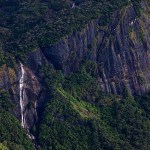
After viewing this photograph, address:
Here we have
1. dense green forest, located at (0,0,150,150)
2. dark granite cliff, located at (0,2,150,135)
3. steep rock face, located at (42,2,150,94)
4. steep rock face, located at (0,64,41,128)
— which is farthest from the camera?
steep rock face, located at (42,2,150,94)

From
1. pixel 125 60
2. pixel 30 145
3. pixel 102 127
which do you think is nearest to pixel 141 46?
pixel 125 60

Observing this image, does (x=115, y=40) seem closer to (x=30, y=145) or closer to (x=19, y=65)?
(x=19, y=65)

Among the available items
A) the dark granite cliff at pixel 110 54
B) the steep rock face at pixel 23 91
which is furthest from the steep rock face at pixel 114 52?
the steep rock face at pixel 23 91

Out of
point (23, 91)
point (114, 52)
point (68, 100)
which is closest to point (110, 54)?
point (114, 52)

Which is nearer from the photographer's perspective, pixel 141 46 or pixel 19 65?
pixel 19 65

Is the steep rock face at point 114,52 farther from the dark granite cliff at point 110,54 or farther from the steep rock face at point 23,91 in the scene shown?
the steep rock face at point 23,91

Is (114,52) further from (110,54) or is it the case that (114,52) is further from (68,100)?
(68,100)

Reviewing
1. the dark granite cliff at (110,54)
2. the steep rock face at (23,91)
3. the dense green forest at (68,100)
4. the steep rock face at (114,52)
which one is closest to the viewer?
the dense green forest at (68,100)

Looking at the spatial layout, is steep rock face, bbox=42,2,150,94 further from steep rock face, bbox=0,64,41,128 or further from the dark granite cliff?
steep rock face, bbox=0,64,41,128

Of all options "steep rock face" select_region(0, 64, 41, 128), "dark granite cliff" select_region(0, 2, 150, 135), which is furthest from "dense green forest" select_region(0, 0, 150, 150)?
"steep rock face" select_region(0, 64, 41, 128)
